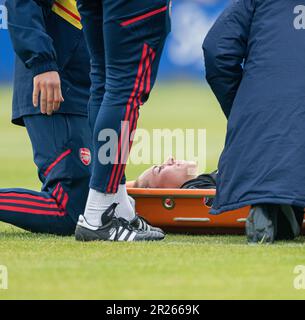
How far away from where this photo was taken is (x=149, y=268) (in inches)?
124

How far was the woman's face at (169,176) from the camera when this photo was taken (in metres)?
4.63

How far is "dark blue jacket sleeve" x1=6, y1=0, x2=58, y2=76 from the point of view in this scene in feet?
13.3

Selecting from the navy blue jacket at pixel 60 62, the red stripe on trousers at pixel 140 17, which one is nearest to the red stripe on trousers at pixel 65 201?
the navy blue jacket at pixel 60 62

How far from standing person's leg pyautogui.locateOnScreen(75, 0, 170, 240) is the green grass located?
0.88ft

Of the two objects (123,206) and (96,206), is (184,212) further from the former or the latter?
(96,206)

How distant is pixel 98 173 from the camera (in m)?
3.85

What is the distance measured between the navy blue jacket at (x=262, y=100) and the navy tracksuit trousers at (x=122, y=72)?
334 millimetres

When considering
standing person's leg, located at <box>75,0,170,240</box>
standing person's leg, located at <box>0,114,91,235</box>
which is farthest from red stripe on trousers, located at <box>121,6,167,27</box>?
standing person's leg, located at <box>0,114,91,235</box>

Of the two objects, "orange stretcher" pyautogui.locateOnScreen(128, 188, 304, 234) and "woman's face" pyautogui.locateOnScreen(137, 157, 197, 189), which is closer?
"orange stretcher" pyautogui.locateOnScreen(128, 188, 304, 234)

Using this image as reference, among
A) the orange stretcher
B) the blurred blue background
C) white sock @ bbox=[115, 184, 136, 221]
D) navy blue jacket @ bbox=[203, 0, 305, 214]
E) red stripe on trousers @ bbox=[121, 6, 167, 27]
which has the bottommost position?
the blurred blue background

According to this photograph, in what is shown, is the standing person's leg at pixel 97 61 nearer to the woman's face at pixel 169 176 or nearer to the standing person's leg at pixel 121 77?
the standing person's leg at pixel 121 77

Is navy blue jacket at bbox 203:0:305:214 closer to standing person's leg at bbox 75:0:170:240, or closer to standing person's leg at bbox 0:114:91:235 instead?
standing person's leg at bbox 75:0:170:240
